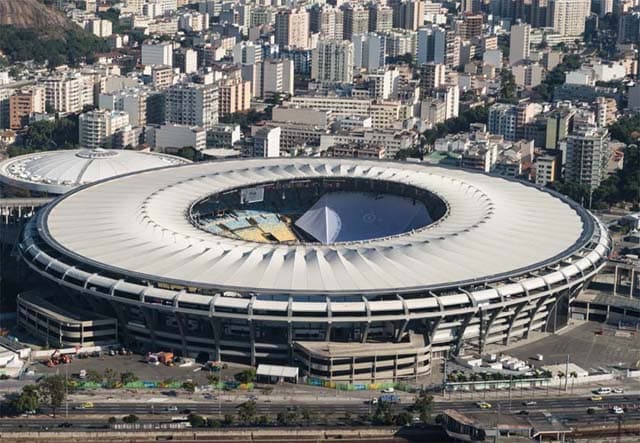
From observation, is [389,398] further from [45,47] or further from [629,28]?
[629,28]

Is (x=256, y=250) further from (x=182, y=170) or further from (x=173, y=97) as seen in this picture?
(x=173, y=97)

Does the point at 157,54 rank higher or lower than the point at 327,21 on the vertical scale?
lower

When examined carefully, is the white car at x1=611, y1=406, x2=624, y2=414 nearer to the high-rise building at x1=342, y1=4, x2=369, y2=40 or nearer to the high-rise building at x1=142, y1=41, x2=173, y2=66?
the high-rise building at x1=142, y1=41, x2=173, y2=66

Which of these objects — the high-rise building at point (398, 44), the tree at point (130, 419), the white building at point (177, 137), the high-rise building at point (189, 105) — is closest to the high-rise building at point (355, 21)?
the high-rise building at point (398, 44)

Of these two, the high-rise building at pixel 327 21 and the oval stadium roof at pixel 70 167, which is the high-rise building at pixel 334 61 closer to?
the high-rise building at pixel 327 21

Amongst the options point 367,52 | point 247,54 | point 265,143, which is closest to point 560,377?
point 265,143

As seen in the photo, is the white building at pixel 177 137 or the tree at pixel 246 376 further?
the white building at pixel 177 137
